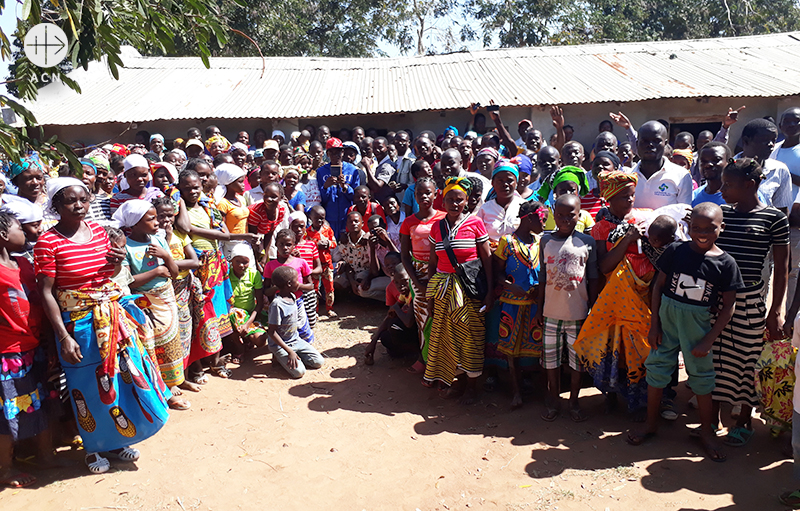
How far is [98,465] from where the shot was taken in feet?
11.7

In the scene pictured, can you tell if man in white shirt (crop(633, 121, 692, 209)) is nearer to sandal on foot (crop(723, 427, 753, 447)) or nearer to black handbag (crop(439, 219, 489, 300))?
black handbag (crop(439, 219, 489, 300))

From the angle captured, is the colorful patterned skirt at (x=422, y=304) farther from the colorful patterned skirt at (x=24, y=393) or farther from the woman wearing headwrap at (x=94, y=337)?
the colorful patterned skirt at (x=24, y=393)

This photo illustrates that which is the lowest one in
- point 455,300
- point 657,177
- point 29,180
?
point 455,300

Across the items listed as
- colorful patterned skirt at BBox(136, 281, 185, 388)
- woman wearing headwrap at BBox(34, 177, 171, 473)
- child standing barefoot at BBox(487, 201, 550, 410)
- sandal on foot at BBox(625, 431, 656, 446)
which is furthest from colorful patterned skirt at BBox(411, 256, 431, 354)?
woman wearing headwrap at BBox(34, 177, 171, 473)

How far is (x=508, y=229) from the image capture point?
174 inches

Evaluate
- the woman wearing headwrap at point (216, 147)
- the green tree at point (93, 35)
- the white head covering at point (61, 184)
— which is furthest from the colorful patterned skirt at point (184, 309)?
the woman wearing headwrap at point (216, 147)

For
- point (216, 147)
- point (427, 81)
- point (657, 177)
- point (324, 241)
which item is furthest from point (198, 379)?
point (427, 81)

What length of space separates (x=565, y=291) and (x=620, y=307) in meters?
0.36

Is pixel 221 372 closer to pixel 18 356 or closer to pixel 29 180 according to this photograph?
pixel 18 356

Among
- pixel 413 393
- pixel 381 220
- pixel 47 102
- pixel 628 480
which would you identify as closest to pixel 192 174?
pixel 381 220

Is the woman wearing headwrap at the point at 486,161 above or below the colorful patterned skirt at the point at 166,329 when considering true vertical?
above

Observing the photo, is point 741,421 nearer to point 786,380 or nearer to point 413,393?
point 786,380

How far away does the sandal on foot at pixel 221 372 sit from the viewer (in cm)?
504

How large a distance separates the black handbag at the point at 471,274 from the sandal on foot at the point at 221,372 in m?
2.32
